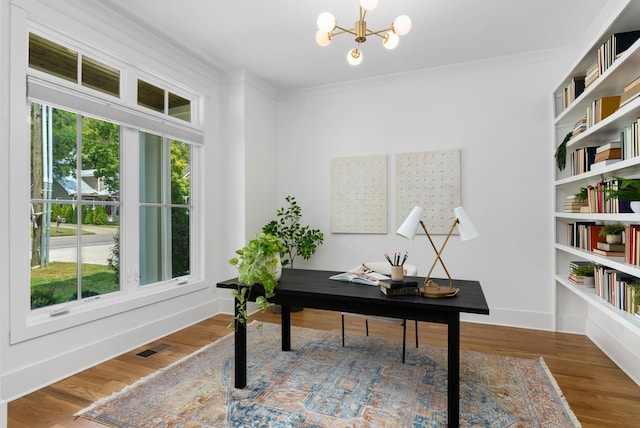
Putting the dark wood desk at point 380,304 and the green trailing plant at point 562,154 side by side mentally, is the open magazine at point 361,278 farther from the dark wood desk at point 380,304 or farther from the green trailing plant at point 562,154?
the green trailing plant at point 562,154

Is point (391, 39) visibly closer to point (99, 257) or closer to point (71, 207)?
point (71, 207)

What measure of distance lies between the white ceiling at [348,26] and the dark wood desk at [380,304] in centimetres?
214

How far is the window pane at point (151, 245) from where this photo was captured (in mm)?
3296

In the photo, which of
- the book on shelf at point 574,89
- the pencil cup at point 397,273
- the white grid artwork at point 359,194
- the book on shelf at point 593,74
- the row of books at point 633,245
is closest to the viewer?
the row of books at point 633,245

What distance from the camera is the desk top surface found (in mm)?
1839

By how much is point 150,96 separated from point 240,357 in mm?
2533

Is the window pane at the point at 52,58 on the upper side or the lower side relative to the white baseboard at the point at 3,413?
upper

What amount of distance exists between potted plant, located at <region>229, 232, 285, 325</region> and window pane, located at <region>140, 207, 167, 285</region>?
150 cm

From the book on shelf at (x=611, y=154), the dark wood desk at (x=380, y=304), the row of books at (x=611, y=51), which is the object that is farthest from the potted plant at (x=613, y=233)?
the dark wood desk at (x=380, y=304)

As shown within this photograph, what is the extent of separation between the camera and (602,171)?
8.05 feet

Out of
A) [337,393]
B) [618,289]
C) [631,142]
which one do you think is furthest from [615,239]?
[337,393]

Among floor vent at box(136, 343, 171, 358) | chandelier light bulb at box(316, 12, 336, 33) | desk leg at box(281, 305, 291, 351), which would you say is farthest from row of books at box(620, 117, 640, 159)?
floor vent at box(136, 343, 171, 358)

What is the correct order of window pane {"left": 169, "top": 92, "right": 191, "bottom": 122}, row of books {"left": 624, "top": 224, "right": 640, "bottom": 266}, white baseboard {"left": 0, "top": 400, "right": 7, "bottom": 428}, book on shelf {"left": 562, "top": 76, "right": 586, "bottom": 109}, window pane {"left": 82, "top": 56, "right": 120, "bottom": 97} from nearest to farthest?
white baseboard {"left": 0, "top": 400, "right": 7, "bottom": 428} → row of books {"left": 624, "top": 224, "right": 640, "bottom": 266} → window pane {"left": 82, "top": 56, "right": 120, "bottom": 97} → book on shelf {"left": 562, "top": 76, "right": 586, "bottom": 109} → window pane {"left": 169, "top": 92, "right": 191, "bottom": 122}

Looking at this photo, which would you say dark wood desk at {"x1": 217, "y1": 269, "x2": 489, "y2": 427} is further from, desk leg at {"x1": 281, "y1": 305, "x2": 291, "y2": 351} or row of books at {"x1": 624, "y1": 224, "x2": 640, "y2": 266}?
row of books at {"x1": 624, "y1": 224, "x2": 640, "y2": 266}
